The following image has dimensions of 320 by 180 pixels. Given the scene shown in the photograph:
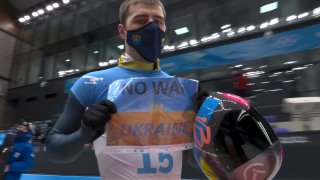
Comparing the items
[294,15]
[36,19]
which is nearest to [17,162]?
[294,15]

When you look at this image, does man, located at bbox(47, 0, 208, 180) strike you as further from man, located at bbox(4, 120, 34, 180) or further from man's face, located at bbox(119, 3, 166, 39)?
man, located at bbox(4, 120, 34, 180)

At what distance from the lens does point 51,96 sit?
14.5m

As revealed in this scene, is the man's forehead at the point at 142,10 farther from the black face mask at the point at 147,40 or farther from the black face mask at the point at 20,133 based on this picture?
the black face mask at the point at 20,133

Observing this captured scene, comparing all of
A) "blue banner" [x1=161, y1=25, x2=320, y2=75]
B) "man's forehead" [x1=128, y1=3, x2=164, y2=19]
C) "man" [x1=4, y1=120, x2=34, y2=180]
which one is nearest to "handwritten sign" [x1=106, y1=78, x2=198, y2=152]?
"man's forehead" [x1=128, y1=3, x2=164, y2=19]

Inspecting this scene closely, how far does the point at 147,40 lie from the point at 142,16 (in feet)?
0.34

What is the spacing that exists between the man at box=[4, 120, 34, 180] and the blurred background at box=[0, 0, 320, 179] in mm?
801

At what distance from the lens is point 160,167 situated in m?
1.12

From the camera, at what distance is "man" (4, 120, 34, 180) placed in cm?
491

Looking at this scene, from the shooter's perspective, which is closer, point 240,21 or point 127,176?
point 127,176

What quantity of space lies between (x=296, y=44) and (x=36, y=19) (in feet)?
47.3

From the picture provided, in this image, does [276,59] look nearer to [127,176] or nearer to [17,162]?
[17,162]

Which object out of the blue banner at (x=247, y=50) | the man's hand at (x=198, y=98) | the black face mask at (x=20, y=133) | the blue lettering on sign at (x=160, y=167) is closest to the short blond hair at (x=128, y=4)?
the man's hand at (x=198, y=98)

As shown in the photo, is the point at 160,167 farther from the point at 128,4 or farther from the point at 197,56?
the point at 197,56

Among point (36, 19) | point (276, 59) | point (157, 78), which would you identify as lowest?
point (157, 78)
